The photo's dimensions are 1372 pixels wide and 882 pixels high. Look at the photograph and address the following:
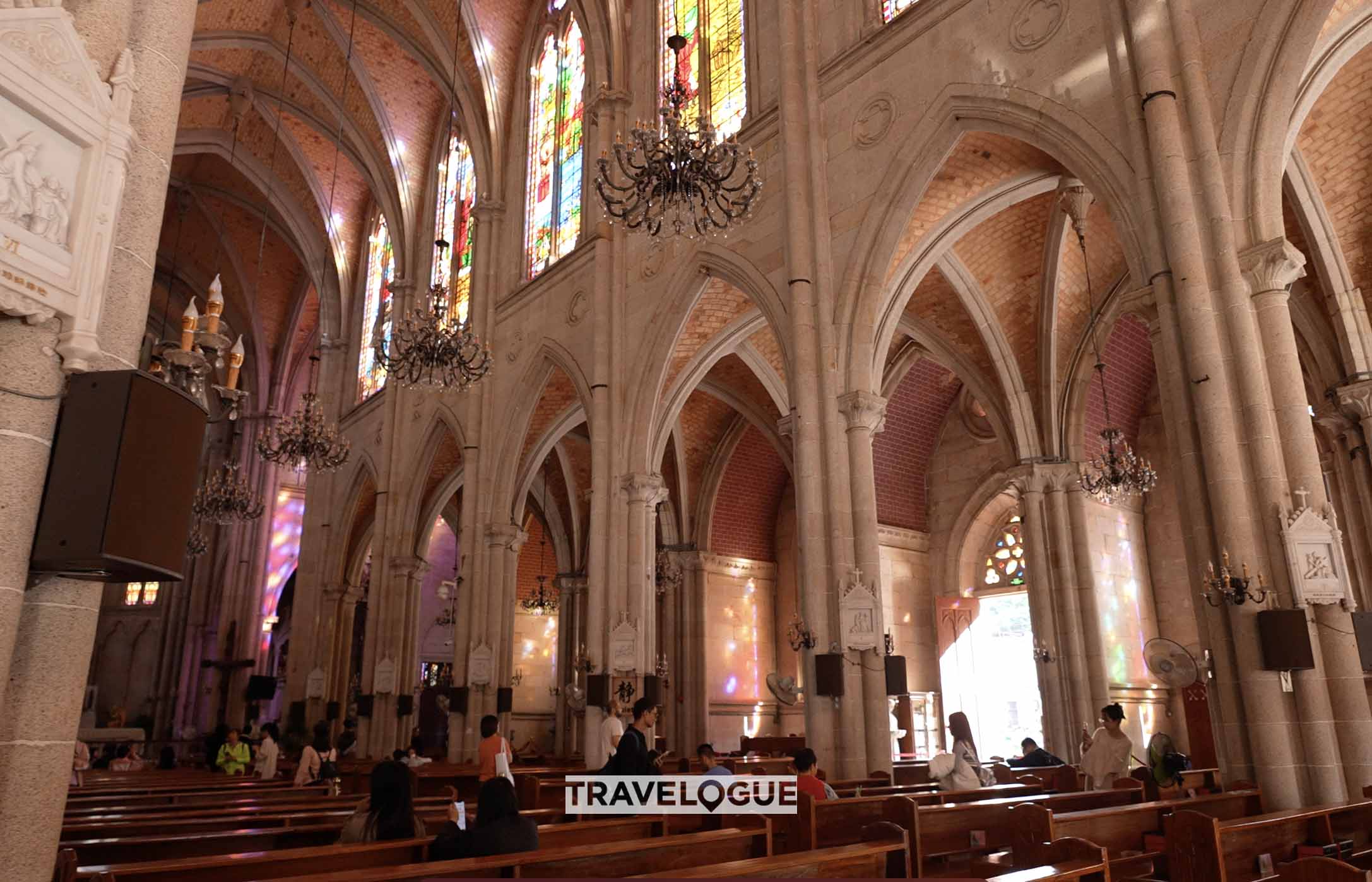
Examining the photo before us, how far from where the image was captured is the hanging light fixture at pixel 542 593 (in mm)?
25047

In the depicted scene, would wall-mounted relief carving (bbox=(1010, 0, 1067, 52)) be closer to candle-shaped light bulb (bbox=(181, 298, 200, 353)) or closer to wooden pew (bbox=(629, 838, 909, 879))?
wooden pew (bbox=(629, 838, 909, 879))

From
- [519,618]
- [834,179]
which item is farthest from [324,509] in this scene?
[834,179]

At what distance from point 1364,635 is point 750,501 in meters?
16.3

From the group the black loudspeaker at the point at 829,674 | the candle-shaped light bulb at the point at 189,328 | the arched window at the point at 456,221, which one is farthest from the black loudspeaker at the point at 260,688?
the candle-shaped light bulb at the point at 189,328

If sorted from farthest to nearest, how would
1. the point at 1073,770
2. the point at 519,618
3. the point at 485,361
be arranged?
1. the point at 519,618
2. the point at 485,361
3. the point at 1073,770

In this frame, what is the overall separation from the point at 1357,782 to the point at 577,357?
12326mm

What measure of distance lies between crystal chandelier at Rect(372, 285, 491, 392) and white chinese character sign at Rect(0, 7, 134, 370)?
417 inches

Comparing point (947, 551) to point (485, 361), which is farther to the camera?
point (947, 551)

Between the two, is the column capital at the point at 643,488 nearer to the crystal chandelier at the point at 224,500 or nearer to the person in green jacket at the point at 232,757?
the person in green jacket at the point at 232,757

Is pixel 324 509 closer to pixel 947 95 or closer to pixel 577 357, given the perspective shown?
pixel 577 357

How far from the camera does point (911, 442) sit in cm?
2188

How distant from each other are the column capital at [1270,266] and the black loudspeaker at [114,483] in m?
7.96

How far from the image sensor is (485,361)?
14.6 meters

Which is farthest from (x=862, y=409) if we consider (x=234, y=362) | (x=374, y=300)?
(x=374, y=300)
